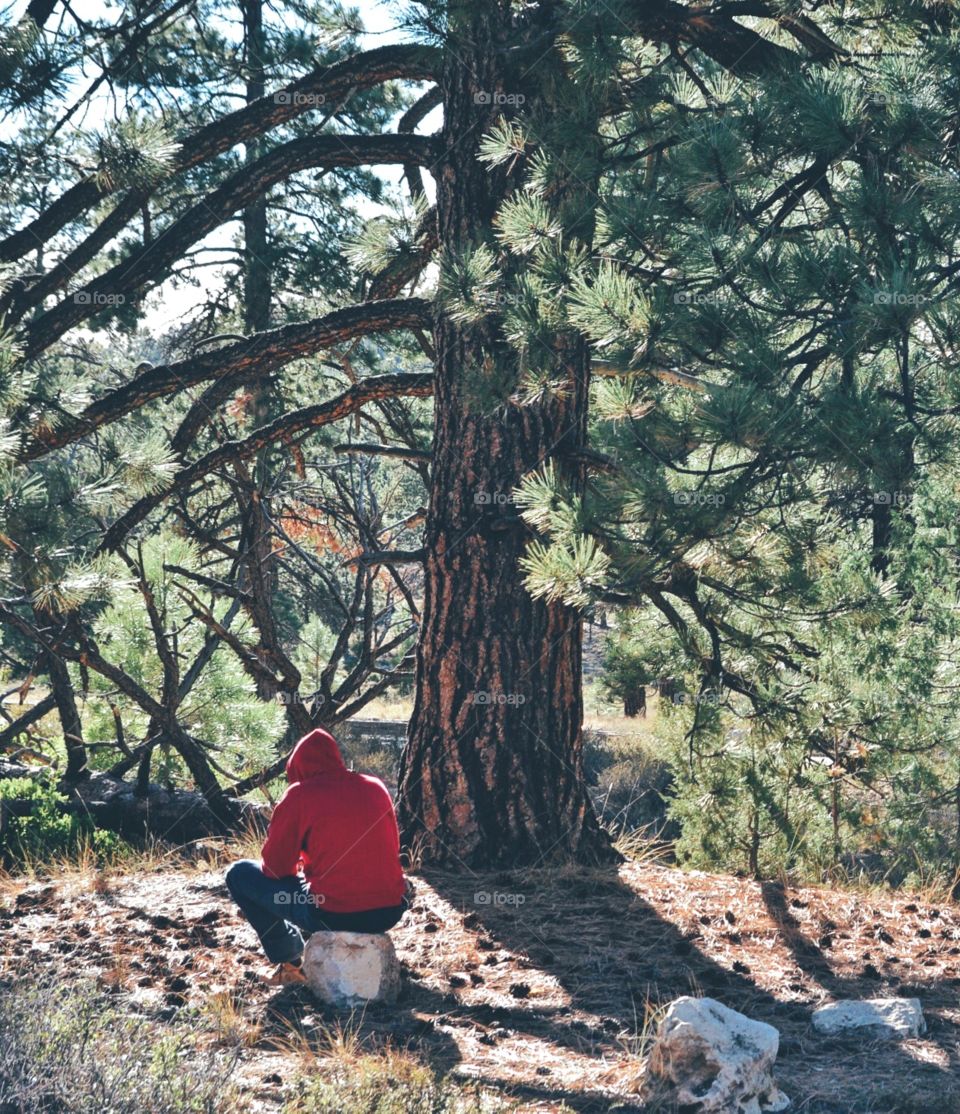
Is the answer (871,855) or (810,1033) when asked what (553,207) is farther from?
(871,855)

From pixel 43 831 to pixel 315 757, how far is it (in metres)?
4.00

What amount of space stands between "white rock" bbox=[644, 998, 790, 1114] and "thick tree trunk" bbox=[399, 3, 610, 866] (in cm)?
255

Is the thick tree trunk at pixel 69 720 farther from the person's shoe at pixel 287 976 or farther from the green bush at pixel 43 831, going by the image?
the person's shoe at pixel 287 976

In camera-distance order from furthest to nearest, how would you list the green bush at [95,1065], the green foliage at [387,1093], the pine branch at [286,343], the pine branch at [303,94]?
1. the pine branch at [286,343]
2. the pine branch at [303,94]
3. the green foliage at [387,1093]
4. the green bush at [95,1065]

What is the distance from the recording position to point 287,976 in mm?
4680

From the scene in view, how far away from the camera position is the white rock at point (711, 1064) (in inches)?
136

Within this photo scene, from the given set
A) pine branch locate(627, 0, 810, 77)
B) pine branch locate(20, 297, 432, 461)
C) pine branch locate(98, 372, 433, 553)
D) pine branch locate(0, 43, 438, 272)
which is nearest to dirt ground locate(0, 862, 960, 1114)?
pine branch locate(98, 372, 433, 553)

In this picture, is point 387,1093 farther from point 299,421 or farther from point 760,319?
point 299,421

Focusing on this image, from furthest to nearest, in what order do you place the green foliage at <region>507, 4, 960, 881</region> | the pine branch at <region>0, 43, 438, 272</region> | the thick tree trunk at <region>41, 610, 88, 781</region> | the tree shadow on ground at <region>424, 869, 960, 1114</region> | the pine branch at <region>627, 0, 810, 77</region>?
the thick tree trunk at <region>41, 610, 88, 781</region> < the pine branch at <region>0, 43, 438, 272</region> < the pine branch at <region>627, 0, 810, 77</region> < the green foliage at <region>507, 4, 960, 881</region> < the tree shadow on ground at <region>424, 869, 960, 1114</region>

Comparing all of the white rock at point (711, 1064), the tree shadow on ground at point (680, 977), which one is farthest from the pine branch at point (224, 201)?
the white rock at point (711, 1064)

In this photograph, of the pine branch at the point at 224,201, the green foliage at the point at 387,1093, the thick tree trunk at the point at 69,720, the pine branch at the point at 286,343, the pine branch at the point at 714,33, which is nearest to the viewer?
the green foliage at the point at 387,1093

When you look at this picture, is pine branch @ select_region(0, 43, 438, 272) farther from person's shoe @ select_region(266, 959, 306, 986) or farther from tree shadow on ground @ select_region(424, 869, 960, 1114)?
tree shadow on ground @ select_region(424, 869, 960, 1114)

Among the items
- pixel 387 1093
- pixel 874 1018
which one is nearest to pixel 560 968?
pixel 874 1018

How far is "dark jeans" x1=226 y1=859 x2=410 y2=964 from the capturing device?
458 cm
